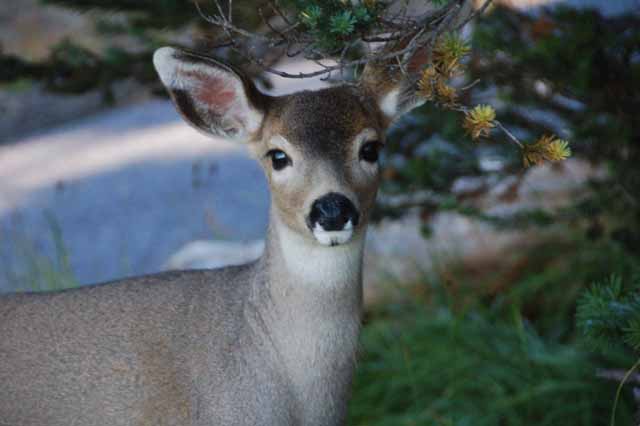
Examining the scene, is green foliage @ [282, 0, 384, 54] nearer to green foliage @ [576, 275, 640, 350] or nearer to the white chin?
the white chin

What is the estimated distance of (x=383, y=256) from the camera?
685 cm

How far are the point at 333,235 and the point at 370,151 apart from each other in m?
0.41

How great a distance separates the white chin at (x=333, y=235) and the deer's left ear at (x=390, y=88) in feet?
2.14

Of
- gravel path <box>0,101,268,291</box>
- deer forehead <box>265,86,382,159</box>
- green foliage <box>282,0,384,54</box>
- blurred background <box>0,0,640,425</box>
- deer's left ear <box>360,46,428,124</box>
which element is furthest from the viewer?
gravel path <box>0,101,268,291</box>

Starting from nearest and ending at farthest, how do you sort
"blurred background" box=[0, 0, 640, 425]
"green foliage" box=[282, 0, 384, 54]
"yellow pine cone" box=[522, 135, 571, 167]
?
"green foliage" box=[282, 0, 384, 54]
"yellow pine cone" box=[522, 135, 571, 167]
"blurred background" box=[0, 0, 640, 425]

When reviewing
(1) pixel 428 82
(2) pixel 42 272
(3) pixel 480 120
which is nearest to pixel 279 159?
(1) pixel 428 82

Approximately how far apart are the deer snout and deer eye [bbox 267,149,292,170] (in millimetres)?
240

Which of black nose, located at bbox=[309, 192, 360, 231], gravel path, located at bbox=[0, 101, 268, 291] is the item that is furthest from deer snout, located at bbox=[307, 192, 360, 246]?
gravel path, located at bbox=[0, 101, 268, 291]

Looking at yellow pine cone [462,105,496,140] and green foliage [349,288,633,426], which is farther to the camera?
green foliage [349,288,633,426]

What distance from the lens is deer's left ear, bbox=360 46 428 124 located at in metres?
3.67

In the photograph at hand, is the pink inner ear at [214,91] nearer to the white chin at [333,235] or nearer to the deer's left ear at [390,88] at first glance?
the deer's left ear at [390,88]

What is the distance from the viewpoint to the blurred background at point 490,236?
14.9 ft

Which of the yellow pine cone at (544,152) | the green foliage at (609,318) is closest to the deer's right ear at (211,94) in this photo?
the yellow pine cone at (544,152)

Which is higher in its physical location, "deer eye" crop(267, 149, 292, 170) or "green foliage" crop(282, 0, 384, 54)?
"green foliage" crop(282, 0, 384, 54)
